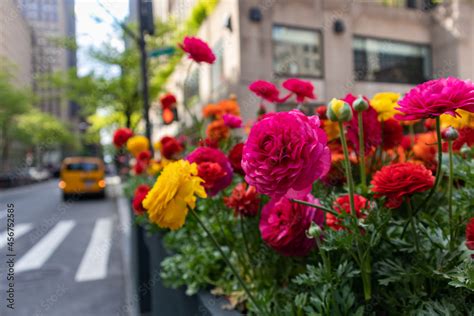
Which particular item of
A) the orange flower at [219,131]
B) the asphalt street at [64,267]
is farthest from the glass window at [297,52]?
the orange flower at [219,131]

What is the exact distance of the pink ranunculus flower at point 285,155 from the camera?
64 cm

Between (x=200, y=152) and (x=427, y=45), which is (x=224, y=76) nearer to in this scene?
(x=427, y=45)

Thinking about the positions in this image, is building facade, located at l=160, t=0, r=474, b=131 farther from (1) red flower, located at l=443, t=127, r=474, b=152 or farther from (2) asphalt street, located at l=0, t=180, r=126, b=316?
(1) red flower, located at l=443, t=127, r=474, b=152

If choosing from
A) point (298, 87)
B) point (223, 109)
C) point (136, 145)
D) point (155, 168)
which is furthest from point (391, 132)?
point (136, 145)

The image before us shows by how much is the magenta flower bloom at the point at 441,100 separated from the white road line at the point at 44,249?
6131 mm

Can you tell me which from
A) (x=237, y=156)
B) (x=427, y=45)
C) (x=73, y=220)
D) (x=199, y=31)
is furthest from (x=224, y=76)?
(x=237, y=156)

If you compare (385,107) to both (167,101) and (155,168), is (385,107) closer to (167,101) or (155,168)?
(167,101)

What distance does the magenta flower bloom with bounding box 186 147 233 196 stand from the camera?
3.37 ft

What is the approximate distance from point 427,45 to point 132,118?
1461 centimetres

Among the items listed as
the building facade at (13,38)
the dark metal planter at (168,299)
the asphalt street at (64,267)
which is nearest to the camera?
the building facade at (13,38)

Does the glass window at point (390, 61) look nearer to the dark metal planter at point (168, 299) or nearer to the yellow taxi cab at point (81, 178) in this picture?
the yellow taxi cab at point (81, 178)

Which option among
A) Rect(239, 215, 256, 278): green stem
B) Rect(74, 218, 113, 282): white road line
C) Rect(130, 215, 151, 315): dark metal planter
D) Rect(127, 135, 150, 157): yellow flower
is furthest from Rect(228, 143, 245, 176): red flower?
Rect(74, 218, 113, 282): white road line

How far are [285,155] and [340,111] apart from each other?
0.19 m

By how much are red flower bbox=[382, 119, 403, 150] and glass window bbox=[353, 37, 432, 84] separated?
40.9 ft
